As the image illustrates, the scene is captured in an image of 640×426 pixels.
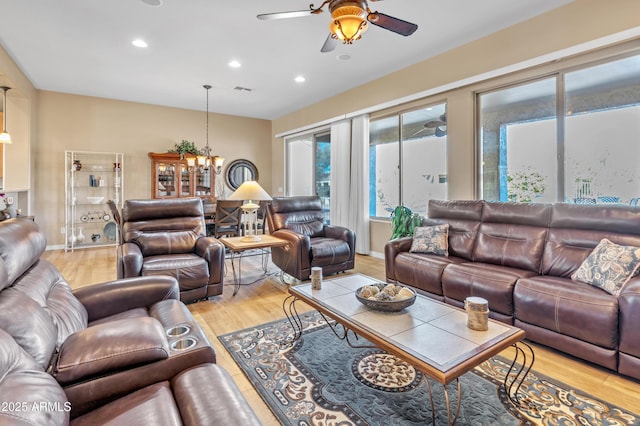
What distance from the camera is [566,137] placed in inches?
136

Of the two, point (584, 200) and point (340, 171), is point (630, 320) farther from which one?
point (340, 171)

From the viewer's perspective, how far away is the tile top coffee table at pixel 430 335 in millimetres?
1474

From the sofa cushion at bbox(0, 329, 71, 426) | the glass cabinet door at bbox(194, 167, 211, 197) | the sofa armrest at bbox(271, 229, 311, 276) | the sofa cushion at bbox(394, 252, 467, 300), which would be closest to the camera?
the sofa cushion at bbox(0, 329, 71, 426)

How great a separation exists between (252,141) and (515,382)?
7.50 metres

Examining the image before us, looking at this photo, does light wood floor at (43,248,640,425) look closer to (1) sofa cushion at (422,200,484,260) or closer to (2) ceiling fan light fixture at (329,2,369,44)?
(1) sofa cushion at (422,200,484,260)

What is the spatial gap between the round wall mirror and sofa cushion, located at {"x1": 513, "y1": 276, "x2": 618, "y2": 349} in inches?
267

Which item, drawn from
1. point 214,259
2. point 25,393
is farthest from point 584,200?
point 25,393

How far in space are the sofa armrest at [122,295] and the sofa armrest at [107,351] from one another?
2.25 feet

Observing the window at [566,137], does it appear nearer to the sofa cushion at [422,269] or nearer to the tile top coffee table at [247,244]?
the sofa cushion at [422,269]

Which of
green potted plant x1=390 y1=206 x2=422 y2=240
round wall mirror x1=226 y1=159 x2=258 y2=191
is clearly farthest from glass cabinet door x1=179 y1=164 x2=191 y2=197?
green potted plant x1=390 y1=206 x2=422 y2=240

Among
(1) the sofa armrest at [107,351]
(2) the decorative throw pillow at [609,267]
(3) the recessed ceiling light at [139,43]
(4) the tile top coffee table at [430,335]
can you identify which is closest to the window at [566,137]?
(2) the decorative throw pillow at [609,267]

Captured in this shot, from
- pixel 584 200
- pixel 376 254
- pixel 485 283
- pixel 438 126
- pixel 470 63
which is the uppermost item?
pixel 470 63

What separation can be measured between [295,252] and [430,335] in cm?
235

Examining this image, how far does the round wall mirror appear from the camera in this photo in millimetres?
7992
